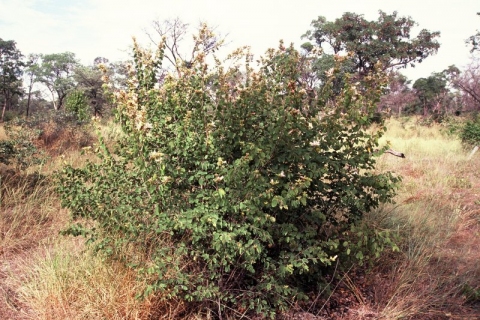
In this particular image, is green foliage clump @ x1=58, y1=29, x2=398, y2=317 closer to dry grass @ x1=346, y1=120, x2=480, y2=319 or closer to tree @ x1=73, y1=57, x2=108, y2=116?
dry grass @ x1=346, y1=120, x2=480, y2=319

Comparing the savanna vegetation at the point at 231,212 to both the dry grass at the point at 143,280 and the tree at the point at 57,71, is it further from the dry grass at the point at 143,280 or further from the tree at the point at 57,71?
the tree at the point at 57,71

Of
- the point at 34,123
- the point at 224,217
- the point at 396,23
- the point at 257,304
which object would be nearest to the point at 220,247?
the point at 224,217

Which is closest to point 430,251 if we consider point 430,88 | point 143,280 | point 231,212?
point 231,212

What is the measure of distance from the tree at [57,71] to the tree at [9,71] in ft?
9.52

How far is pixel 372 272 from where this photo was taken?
2926mm

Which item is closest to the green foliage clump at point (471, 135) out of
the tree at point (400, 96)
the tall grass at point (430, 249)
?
the tall grass at point (430, 249)

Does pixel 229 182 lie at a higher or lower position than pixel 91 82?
lower

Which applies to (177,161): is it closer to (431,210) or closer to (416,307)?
(416,307)

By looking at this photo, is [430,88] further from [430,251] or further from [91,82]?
[430,251]

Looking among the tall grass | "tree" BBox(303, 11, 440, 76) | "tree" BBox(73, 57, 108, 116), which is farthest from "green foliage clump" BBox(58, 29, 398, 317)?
"tree" BBox(73, 57, 108, 116)

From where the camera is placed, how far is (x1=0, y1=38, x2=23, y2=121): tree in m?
26.3

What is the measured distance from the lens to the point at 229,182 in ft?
6.93

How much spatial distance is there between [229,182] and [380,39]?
22050 mm

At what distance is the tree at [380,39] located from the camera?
20969 millimetres
